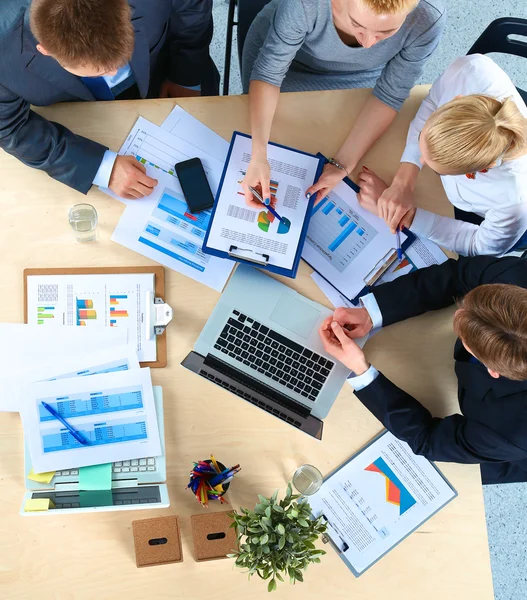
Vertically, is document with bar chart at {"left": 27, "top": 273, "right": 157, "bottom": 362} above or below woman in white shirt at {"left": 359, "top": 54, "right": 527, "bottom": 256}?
below

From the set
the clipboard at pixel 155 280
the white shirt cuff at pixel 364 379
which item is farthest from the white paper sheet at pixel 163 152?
the white shirt cuff at pixel 364 379

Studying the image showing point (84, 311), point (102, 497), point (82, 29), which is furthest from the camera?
point (84, 311)

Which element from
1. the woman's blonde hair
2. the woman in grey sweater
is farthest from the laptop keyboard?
the woman's blonde hair

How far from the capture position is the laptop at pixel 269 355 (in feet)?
4.32

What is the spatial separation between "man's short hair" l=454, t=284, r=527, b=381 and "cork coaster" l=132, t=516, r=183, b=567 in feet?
2.47

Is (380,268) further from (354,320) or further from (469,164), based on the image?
(469,164)

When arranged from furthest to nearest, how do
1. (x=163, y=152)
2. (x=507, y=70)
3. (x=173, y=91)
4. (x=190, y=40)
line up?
(x=507, y=70), (x=173, y=91), (x=190, y=40), (x=163, y=152)

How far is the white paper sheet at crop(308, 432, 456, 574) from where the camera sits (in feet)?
4.18

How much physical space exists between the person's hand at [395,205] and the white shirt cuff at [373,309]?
0.20m

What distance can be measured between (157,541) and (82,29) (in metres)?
1.04

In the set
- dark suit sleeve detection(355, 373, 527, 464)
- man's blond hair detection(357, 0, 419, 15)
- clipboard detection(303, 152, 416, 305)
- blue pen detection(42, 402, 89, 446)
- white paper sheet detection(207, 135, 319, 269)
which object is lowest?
blue pen detection(42, 402, 89, 446)

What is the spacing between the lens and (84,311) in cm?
131

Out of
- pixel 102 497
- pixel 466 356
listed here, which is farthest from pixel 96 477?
pixel 466 356

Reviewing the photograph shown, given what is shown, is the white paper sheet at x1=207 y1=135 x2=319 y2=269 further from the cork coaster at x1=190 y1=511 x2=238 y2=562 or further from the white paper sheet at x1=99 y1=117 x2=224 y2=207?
the cork coaster at x1=190 y1=511 x2=238 y2=562
